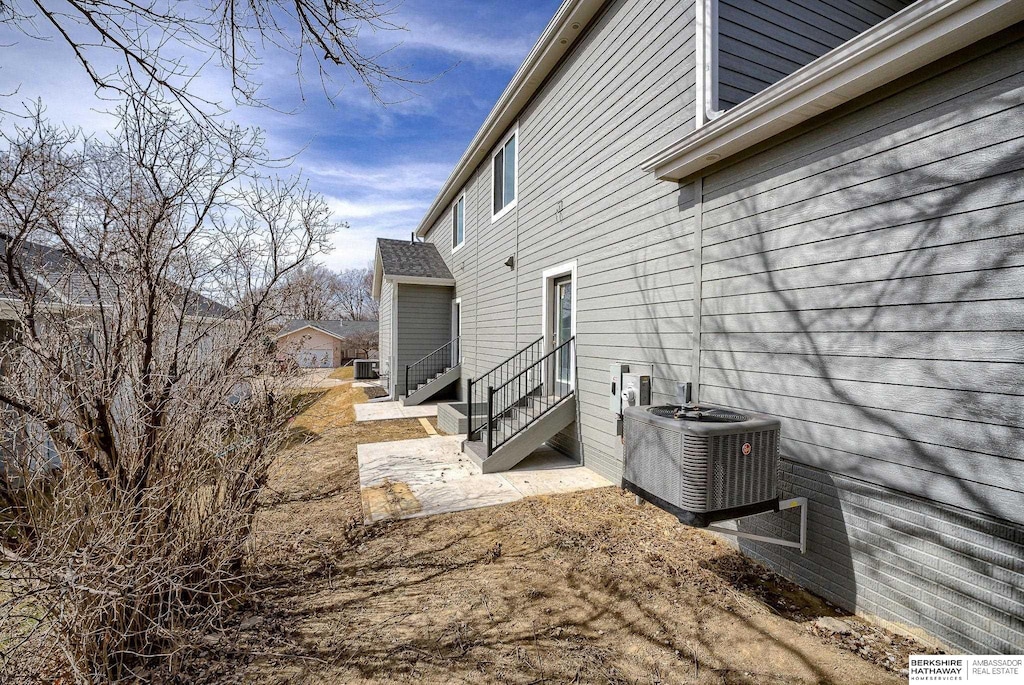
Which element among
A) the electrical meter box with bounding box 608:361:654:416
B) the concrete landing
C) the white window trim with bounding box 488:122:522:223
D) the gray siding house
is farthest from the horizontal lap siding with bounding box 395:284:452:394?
the electrical meter box with bounding box 608:361:654:416

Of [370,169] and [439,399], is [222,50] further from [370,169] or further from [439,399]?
[439,399]

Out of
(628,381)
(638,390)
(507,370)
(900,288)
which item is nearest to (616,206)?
A: (628,381)

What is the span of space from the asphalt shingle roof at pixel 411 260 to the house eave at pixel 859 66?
9712 mm

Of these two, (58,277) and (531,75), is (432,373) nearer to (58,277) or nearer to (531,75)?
(531,75)

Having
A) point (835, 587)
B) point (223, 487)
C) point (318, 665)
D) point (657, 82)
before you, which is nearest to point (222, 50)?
point (223, 487)

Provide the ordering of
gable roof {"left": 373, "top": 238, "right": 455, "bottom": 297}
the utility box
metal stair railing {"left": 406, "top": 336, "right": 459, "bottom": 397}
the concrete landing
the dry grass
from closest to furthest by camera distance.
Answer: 1. the utility box
2. the concrete landing
3. gable roof {"left": 373, "top": 238, "right": 455, "bottom": 297}
4. metal stair railing {"left": 406, "top": 336, "right": 459, "bottom": 397}
5. the dry grass

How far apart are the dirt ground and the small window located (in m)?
8.94

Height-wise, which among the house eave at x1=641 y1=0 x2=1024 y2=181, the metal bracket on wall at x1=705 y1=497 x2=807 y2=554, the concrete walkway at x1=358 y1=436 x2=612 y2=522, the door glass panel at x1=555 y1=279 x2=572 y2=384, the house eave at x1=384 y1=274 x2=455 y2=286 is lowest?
the concrete walkway at x1=358 y1=436 x2=612 y2=522

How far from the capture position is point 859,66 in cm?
258

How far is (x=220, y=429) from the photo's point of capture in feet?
9.41

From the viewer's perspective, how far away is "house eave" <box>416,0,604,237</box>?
5.92 metres

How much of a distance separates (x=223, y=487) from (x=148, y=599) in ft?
2.53

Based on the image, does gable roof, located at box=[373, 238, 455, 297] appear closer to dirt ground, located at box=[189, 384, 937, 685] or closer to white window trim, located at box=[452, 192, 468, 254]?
white window trim, located at box=[452, 192, 468, 254]

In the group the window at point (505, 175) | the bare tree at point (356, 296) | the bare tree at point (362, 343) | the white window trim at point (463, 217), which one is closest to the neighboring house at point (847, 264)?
the window at point (505, 175)
